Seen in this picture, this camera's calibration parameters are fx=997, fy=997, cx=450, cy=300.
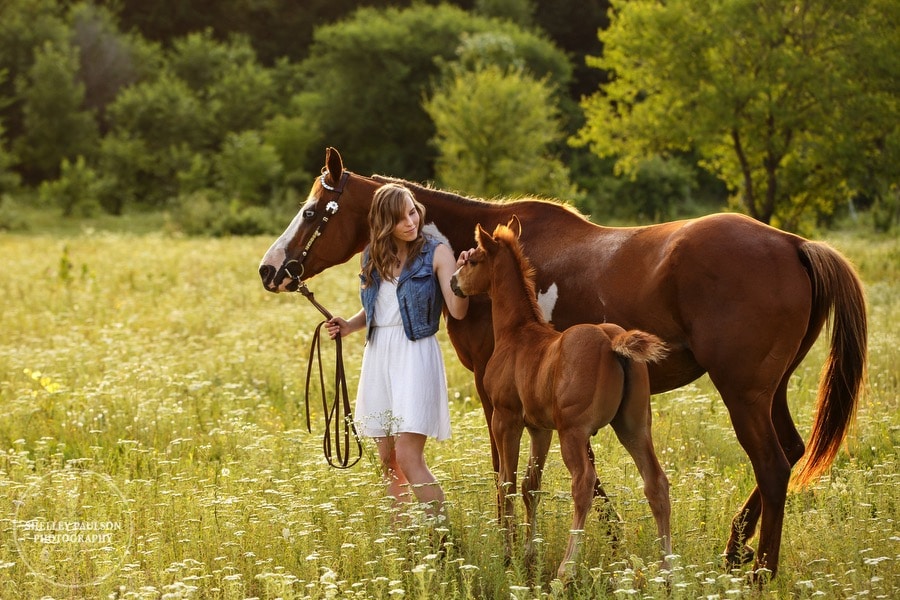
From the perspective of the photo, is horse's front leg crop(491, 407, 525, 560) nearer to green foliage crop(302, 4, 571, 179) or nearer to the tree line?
the tree line

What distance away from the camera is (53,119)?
148 ft

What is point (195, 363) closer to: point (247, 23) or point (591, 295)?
point (591, 295)

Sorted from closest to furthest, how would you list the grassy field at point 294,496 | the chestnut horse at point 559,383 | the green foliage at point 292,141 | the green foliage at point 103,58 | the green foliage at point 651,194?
the chestnut horse at point 559,383
the grassy field at point 294,496
the green foliage at point 651,194
the green foliage at point 292,141
the green foliage at point 103,58

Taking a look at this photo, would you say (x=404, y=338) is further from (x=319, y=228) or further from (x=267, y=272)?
(x=267, y=272)

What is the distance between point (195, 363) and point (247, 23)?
55.2 meters

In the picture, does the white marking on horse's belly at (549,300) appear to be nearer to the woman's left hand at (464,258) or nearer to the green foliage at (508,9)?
the woman's left hand at (464,258)

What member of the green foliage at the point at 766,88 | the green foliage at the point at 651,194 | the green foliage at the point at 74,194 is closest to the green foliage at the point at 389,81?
the green foliage at the point at 651,194

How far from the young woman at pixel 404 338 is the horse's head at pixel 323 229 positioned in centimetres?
34

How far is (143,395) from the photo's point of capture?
8172mm

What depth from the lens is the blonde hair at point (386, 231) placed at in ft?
17.8

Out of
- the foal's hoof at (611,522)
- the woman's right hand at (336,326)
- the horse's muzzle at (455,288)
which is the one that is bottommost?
the foal's hoof at (611,522)

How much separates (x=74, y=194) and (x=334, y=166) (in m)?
33.8

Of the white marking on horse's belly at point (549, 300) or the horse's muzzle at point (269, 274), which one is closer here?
the white marking on horse's belly at point (549, 300)

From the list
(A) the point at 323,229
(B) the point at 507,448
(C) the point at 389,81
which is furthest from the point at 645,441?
(C) the point at 389,81
